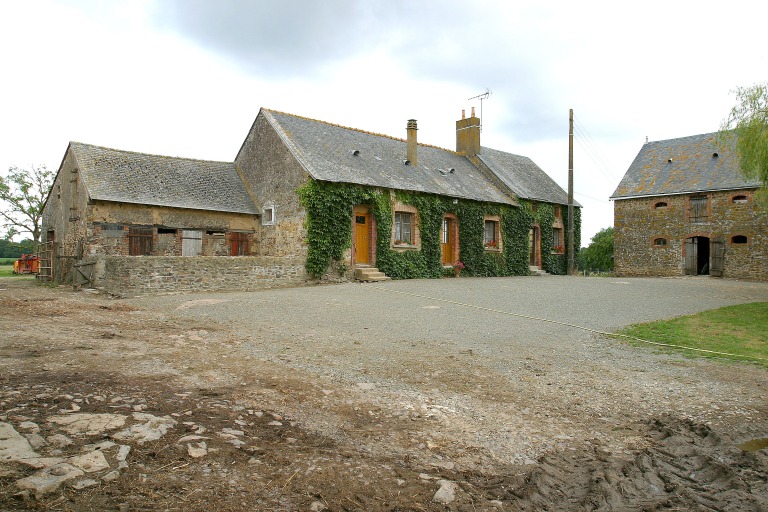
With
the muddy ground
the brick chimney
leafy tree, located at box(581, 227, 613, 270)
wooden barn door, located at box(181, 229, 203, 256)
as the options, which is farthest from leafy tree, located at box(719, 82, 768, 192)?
leafy tree, located at box(581, 227, 613, 270)

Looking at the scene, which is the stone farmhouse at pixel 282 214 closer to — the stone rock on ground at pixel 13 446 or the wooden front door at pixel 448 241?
the wooden front door at pixel 448 241

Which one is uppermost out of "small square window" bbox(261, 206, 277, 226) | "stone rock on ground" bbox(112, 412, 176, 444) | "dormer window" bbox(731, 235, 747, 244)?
"small square window" bbox(261, 206, 277, 226)

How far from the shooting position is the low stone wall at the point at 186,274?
46.4 feet

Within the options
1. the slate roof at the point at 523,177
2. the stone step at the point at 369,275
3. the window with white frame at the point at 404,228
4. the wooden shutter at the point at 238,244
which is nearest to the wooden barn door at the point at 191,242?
the wooden shutter at the point at 238,244

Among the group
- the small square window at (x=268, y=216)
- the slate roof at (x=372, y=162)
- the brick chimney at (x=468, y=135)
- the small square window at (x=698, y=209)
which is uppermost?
the brick chimney at (x=468, y=135)

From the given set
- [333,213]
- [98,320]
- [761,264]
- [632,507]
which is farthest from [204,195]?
[761,264]

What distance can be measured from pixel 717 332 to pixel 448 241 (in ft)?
46.7

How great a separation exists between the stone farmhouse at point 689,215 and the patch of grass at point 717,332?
15.4m

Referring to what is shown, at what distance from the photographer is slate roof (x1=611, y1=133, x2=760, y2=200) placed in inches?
1036

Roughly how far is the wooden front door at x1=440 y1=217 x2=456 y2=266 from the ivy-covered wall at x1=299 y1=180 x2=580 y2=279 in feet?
1.27

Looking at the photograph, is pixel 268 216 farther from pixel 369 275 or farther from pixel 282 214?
pixel 369 275

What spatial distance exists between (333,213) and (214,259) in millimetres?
5453

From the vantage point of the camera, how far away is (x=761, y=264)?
2481 cm

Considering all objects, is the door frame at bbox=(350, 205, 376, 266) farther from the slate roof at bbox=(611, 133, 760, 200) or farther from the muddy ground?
the slate roof at bbox=(611, 133, 760, 200)
